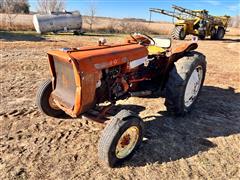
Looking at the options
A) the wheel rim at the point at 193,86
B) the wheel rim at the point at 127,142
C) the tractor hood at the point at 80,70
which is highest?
the tractor hood at the point at 80,70

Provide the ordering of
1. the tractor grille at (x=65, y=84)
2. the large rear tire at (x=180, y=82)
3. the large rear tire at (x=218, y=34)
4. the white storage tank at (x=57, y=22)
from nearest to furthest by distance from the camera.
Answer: the tractor grille at (x=65, y=84)
the large rear tire at (x=180, y=82)
the white storage tank at (x=57, y=22)
the large rear tire at (x=218, y=34)

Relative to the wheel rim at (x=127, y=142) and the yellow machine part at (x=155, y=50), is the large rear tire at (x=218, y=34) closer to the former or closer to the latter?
the yellow machine part at (x=155, y=50)

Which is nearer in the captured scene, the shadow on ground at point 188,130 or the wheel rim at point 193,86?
the shadow on ground at point 188,130

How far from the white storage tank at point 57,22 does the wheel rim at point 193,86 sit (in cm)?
1560

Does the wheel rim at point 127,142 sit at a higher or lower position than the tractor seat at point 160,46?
lower

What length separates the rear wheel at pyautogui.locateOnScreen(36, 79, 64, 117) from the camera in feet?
14.2

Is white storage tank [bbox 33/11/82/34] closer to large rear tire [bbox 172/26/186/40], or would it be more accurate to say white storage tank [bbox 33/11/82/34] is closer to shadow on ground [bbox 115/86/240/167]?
large rear tire [bbox 172/26/186/40]

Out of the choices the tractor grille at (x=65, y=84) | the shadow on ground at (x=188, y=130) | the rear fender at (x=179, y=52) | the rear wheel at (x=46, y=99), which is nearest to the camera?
the tractor grille at (x=65, y=84)

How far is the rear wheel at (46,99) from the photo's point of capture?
4330 millimetres

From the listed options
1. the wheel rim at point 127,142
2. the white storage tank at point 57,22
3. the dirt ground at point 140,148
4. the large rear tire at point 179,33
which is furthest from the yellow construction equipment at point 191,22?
the wheel rim at point 127,142

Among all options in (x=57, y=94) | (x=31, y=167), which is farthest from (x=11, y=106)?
(x=31, y=167)

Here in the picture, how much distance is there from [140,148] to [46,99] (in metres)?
1.65

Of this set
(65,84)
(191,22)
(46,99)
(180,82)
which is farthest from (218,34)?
(65,84)

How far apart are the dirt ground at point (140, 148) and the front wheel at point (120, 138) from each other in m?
0.15
